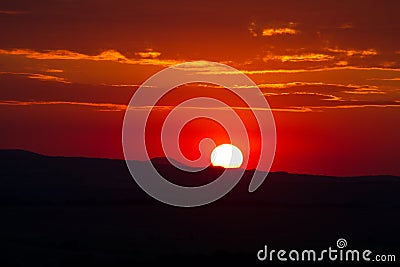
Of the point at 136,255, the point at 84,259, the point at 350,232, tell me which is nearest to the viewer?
the point at 84,259

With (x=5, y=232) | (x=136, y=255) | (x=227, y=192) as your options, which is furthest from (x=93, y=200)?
(x=136, y=255)

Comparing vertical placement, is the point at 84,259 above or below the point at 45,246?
below

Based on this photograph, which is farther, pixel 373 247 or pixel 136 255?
pixel 373 247

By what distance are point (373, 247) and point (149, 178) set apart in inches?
2700

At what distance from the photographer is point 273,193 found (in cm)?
9894

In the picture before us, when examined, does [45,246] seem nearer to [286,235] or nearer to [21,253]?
[21,253]

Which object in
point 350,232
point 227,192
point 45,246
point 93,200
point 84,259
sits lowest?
point 84,259

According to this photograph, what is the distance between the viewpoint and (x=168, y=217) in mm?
67188

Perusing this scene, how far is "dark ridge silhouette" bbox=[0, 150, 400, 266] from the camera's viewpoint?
40375 mm

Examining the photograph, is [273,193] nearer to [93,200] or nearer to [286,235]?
[93,200]

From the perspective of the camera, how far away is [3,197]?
9006 cm

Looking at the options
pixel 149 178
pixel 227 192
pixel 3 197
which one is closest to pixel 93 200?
pixel 3 197

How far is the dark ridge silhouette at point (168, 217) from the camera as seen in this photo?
132 ft

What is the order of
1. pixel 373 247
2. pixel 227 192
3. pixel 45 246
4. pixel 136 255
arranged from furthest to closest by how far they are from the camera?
pixel 227 192, pixel 373 247, pixel 45 246, pixel 136 255
